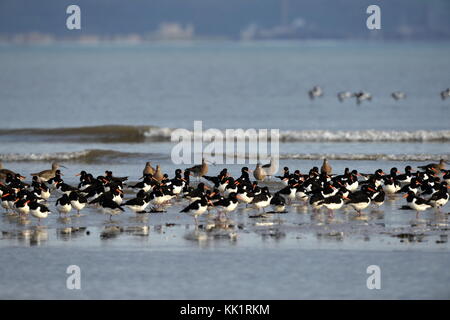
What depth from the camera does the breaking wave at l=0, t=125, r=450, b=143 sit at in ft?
142

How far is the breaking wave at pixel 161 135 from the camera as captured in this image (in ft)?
142

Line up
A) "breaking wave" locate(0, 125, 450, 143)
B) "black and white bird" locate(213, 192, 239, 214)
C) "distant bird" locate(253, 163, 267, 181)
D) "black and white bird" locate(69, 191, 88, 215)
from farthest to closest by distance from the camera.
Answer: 1. "breaking wave" locate(0, 125, 450, 143)
2. "distant bird" locate(253, 163, 267, 181)
3. "black and white bird" locate(69, 191, 88, 215)
4. "black and white bird" locate(213, 192, 239, 214)

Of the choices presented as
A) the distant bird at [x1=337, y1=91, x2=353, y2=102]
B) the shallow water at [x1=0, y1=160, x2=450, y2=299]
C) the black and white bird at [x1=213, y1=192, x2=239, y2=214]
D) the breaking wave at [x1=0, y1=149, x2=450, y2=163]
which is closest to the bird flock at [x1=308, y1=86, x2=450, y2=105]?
the distant bird at [x1=337, y1=91, x2=353, y2=102]

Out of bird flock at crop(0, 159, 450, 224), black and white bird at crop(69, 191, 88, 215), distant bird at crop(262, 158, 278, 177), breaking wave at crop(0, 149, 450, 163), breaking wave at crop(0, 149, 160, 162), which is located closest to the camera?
bird flock at crop(0, 159, 450, 224)

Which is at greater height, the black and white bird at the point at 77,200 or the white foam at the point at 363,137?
the white foam at the point at 363,137

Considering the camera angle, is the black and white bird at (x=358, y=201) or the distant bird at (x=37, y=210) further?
the black and white bird at (x=358, y=201)

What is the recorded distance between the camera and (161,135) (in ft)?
155

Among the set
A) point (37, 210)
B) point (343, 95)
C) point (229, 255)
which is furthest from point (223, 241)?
point (343, 95)

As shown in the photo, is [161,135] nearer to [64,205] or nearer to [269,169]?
[269,169]

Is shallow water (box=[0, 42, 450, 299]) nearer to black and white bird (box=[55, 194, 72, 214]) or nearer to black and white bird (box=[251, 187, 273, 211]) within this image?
black and white bird (box=[55, 194, 72, 214])

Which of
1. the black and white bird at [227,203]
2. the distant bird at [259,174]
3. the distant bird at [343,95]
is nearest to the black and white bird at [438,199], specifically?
the black and white bird at [227,203]

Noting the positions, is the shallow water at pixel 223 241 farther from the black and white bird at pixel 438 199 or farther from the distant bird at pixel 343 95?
the distant bird at pixel 343 95

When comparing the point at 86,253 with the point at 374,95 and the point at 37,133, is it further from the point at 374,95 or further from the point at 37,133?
the point at 374,95
